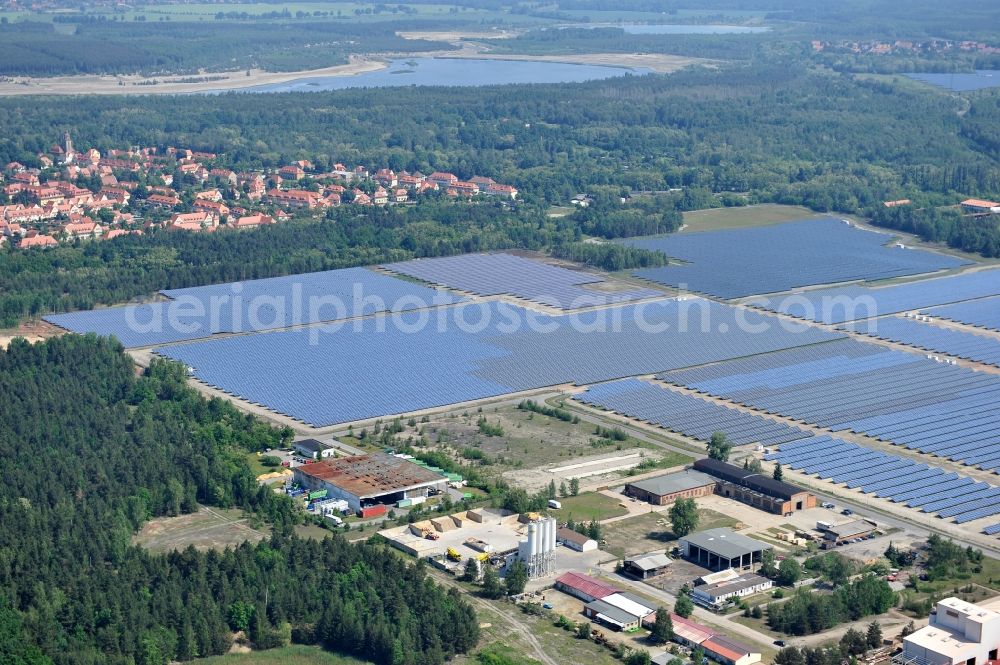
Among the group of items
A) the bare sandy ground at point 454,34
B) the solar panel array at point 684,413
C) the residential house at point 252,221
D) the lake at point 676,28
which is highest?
the solar panel array at point 684,413

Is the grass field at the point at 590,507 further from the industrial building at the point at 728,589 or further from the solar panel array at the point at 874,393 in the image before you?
the solar panel array at the point at 874,393

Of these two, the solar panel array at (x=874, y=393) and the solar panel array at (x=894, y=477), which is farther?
the solar panel array at (x=874, y=393)

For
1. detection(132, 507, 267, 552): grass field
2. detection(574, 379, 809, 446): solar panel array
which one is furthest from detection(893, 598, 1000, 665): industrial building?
detection(132, 507, 267, 552): grass field

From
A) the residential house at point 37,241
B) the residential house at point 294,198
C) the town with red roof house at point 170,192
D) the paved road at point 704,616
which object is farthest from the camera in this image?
the residential house at point 294,198

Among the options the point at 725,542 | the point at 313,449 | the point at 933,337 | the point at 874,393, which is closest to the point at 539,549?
the point at 725,542

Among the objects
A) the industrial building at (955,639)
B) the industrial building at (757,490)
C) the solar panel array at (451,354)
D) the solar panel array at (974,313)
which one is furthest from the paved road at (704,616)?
the solar panel array at (974,313)

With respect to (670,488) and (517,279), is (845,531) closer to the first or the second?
(670,488)

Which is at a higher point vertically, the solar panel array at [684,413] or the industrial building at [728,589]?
the industrial building at [728,589]

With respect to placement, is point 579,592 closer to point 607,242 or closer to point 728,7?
point 607,242

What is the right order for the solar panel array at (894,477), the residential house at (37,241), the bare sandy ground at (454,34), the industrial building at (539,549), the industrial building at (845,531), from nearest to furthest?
1. the industrial building at (539,549)
2. the industrial building at (845,531)
3. the solar panel array at (894,477)
4. the residential house at (37,241)
5. the bare sandy ground at (454,34)
